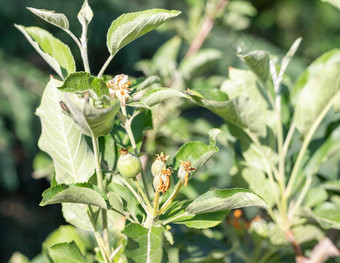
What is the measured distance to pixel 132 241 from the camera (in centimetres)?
43

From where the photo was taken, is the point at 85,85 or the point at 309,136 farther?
the point at 309,136

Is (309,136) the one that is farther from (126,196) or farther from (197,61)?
(197,61)

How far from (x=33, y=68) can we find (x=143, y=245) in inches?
83.7

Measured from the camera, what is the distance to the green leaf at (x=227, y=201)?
0.46 meters

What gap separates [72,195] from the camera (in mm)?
436

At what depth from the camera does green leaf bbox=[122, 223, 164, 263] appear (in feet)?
1.38

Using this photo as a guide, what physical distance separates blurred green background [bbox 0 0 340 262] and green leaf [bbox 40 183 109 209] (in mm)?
1080

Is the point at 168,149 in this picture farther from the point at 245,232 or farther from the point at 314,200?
the point at 314,200

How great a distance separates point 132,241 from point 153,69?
3.19 feet

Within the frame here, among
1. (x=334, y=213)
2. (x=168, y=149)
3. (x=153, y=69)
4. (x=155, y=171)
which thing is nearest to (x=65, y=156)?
(x=155, y=171)

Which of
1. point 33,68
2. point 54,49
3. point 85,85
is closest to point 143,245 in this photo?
point 85,85

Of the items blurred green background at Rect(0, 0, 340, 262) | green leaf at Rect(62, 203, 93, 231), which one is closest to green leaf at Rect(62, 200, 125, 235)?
green leaf at Rect(62, 203, 93, 231)

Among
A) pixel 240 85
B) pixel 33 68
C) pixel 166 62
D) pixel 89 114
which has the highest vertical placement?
pixel 89 114

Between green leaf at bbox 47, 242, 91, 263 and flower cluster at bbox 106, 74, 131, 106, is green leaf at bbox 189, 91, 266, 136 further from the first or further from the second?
green leaf at bbox 47, 242, 91, 263
